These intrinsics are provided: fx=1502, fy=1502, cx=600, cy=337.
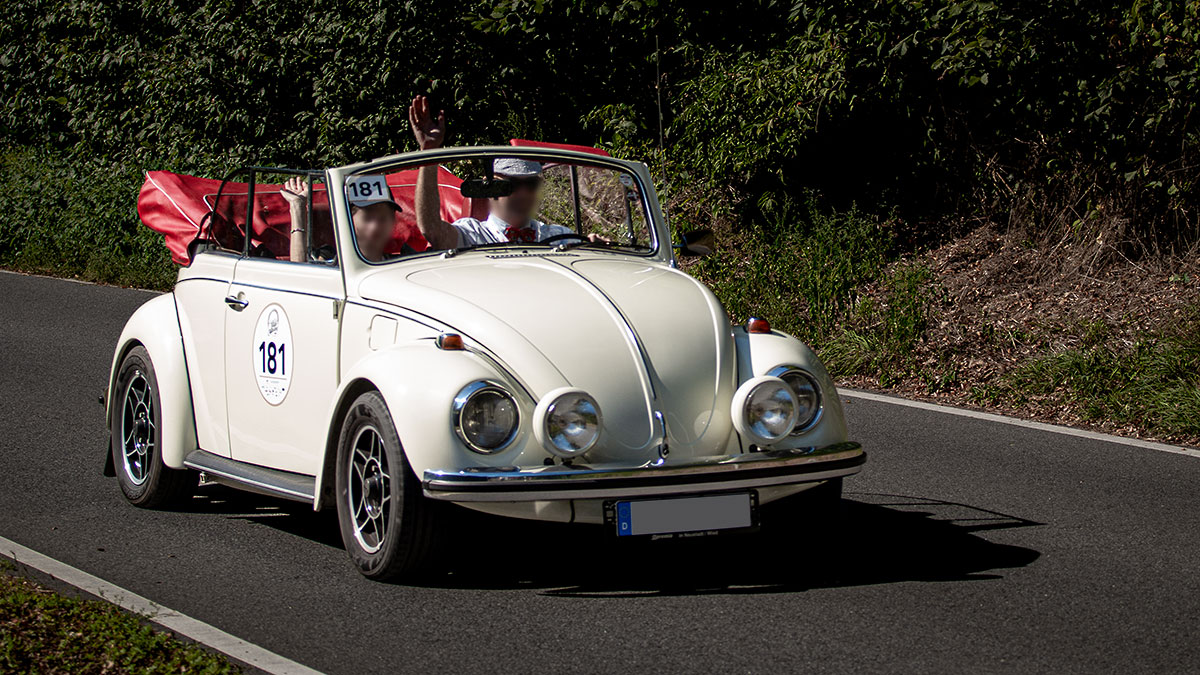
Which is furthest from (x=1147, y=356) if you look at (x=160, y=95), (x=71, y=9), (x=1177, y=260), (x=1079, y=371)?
(x=71, y=9)

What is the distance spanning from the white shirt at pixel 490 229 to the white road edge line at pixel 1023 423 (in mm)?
3824

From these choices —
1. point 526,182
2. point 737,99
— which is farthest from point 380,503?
point 737,99

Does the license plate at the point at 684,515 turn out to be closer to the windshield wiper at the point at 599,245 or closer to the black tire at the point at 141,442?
the windshield wiper at the point at 599,245

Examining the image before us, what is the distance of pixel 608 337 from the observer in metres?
5.68

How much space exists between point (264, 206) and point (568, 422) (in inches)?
106

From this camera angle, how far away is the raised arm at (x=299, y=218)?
22.1 ft

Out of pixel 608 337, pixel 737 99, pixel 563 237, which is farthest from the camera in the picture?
pixel 737 99

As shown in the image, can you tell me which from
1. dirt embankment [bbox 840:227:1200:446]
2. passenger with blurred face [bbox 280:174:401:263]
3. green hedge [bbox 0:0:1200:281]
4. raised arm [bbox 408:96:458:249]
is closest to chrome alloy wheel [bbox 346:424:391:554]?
passenger with blurred face [bbox 280:174:401:263]

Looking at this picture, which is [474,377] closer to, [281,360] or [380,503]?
[380,503]

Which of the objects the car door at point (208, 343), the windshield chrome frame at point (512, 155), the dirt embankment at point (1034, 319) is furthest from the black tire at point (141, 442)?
the dirt embankment at point (1034, 319)

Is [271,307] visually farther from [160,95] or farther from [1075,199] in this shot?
[160,95]

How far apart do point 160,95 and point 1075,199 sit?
474 inches

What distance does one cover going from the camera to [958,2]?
12.0 metres

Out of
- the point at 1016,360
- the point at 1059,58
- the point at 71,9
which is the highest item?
the point at 71,9
